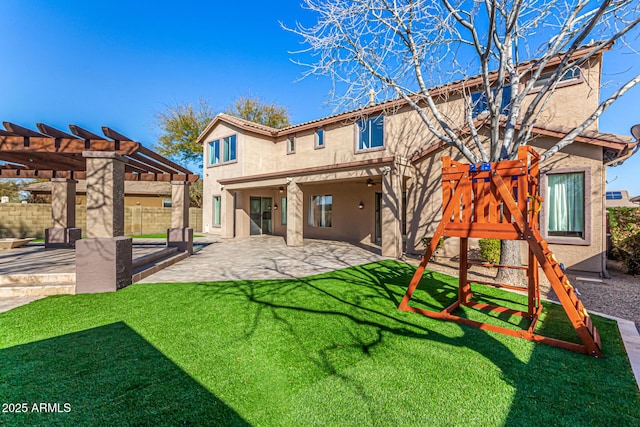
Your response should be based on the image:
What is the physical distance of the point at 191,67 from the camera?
66.1ft

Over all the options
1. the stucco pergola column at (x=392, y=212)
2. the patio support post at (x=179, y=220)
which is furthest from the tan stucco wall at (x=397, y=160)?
the patio support post at (x=179, y=220)

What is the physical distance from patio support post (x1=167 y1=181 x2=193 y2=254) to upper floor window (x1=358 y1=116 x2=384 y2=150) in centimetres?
766

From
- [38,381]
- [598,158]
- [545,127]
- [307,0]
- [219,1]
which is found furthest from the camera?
[219,1]

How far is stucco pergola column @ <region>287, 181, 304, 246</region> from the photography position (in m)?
12.8

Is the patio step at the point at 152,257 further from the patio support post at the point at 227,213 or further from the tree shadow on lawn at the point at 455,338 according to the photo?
the patio support post at the point at 227,213

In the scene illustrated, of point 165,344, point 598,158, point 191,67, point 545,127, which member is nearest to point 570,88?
point 545,127

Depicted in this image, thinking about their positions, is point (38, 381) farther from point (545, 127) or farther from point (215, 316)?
point (545, 127)

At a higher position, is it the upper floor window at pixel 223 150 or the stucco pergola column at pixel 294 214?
the upper floor window at pixel 223 150

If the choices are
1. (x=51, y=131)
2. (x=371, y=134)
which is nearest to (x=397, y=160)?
(x=371, y=134)

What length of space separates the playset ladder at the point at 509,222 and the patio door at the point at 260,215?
1361 centimetres

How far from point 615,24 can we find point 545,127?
104 inches

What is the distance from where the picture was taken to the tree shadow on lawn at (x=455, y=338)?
2.48 meters

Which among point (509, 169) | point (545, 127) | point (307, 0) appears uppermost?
point (307, 0)

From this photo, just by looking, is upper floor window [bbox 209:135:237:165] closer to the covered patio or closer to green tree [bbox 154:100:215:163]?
green tree [bbox 154:100:215:163]
